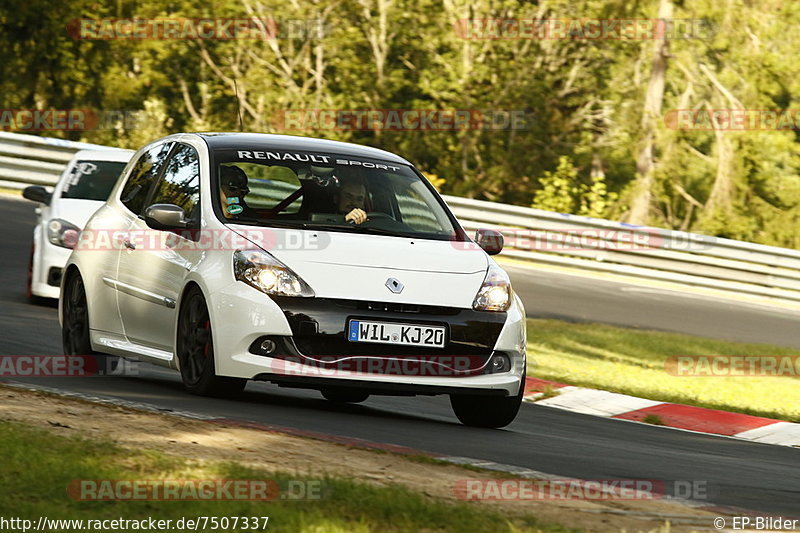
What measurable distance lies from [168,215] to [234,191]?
474 mm

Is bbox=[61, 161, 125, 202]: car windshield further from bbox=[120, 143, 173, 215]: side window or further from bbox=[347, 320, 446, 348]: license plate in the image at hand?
bbox=[347, 320, 446, 348]: license plate

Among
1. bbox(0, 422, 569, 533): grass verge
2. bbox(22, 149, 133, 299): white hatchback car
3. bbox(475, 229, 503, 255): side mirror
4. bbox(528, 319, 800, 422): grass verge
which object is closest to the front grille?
bbox(475, 229, 503, 255): side mirror

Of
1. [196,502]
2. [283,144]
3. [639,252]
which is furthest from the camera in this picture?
[639,252]

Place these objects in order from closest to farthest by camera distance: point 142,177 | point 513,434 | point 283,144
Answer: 1. point 513,434
2. point 283,144
3. point 142,177

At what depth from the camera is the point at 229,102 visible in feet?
100

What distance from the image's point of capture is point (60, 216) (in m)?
13.6

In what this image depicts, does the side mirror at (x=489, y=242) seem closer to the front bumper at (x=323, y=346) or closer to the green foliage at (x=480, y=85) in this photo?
the front bumper at (x=323, y=346)

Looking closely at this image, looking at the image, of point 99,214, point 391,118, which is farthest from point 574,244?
point 99,214

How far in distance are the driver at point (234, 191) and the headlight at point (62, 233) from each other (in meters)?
4.91

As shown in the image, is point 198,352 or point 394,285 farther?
point 198,352

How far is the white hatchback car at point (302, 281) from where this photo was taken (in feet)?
26.2

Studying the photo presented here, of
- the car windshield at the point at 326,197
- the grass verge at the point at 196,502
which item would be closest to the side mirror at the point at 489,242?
the car windshield at the point at 326,197

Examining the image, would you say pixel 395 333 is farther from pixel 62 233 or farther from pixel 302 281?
pixel 62 233

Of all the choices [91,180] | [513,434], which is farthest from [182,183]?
[91,180]
